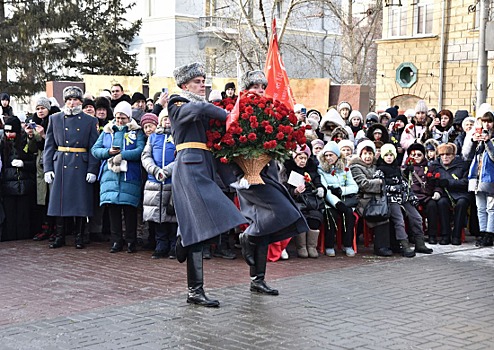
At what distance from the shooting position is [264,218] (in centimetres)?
794

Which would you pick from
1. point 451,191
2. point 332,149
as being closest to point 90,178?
point 332,149

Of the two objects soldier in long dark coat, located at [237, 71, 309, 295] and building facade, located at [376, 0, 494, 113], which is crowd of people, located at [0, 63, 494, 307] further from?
building facade, located at [376, 0, 494, 113]

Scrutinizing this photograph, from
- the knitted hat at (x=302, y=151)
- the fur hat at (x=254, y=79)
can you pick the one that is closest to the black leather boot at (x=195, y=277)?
the fur hat at (x=254, y=79)

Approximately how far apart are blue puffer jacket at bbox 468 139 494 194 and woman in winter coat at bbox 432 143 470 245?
0.78 feet

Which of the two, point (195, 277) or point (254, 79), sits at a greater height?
point (254, 79)

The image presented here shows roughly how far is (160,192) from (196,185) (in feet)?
9.78

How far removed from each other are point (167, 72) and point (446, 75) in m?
17.5

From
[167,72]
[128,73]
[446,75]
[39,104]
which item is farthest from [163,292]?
[167,72]

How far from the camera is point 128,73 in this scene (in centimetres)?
2906

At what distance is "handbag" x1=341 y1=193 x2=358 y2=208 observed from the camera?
35.2ft

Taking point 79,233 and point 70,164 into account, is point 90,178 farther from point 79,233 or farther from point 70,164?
point 79,233

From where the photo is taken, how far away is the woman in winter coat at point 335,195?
1067 centimetres

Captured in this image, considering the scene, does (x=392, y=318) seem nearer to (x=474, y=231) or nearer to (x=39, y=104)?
(x=474, y=231)

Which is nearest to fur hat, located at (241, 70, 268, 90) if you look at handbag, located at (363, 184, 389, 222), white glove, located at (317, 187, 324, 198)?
white glove, located at (317, 187, 324, 198)
